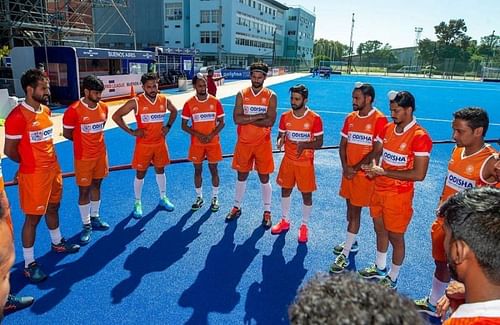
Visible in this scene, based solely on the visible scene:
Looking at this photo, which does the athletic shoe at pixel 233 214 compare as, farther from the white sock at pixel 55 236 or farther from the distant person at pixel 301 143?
the white sock at pixel 55 236

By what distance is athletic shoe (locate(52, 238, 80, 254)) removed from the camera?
457 centimetres

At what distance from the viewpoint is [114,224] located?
18.0ft

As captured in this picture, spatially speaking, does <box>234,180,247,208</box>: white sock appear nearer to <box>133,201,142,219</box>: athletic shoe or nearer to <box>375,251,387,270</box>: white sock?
<box>133,201,142,219</box>: athletic shoe

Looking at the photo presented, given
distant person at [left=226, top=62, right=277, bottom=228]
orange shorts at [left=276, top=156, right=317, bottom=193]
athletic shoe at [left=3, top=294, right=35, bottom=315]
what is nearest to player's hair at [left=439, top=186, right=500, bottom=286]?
orange shorts at [left=276, top=156, right=317, bottom=193]

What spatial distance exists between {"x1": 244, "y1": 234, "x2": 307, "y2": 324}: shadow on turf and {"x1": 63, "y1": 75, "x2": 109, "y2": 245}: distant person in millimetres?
2519

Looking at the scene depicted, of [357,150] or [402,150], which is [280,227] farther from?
[402,150]

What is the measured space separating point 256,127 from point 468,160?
301 centimetres

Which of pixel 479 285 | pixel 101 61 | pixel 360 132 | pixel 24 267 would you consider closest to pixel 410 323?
pixel 479 285

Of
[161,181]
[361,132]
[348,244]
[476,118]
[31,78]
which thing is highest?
[31,78]

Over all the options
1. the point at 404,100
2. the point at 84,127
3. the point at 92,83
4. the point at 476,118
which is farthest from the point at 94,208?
the point at 476,118

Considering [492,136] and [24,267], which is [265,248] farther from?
[492,136]

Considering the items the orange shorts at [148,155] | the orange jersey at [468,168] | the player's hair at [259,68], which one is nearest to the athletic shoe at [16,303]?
the orange shorts at [148,155]

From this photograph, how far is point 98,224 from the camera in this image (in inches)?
210

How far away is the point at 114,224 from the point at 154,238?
840mm
